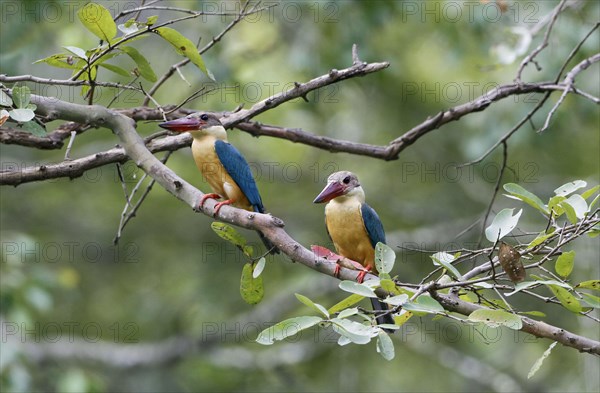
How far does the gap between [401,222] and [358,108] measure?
5.11ft

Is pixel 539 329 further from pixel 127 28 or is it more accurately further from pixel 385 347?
pixel 127 28

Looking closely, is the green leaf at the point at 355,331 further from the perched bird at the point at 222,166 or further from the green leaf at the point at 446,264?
the perched bird at the point at 222,166

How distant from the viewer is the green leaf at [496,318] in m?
2.68

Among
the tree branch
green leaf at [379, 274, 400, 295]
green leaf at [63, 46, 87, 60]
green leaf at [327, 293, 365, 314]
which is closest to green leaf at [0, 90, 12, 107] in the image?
the tree branch

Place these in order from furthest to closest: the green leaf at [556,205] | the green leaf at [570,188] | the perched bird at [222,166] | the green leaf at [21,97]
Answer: the perched bird at [222,166]
the green leaf at [21,97]
the green leaf at [570,188]
the green leaf at [556,205]

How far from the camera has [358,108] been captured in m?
10.5

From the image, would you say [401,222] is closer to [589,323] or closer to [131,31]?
[589,323]

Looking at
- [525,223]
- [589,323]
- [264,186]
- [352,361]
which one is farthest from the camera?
[264,186]

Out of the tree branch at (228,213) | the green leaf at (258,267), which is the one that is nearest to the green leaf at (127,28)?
the tree branch at (228,213)

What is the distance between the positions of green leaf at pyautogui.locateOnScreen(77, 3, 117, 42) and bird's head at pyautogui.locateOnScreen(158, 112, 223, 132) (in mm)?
767

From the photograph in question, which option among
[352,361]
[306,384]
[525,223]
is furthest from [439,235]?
[306,384]

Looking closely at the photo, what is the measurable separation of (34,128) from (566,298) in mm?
2138

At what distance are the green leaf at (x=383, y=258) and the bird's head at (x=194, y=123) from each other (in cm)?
147

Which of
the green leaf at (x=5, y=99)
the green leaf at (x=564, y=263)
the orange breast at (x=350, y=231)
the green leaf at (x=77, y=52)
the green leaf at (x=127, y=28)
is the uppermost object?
the green leaf at (x=127, y=28)
